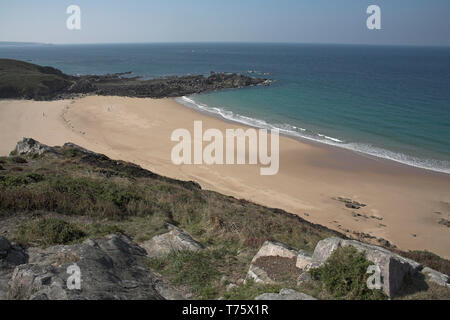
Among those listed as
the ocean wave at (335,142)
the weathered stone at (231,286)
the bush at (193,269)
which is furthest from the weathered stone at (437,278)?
the ocean wave at (335,142)

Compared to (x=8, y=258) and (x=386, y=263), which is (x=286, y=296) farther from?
(x=8, y=258)

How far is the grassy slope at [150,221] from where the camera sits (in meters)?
7.57

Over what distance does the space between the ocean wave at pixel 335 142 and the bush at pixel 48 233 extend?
90.3 ft

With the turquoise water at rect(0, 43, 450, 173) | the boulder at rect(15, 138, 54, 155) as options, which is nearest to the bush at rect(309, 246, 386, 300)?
the boulder at rect(15, 138, 54, 155)

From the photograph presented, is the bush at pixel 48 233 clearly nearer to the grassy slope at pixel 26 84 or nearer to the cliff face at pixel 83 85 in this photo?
the cliff face at pixel 83 85

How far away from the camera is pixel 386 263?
6.15 m

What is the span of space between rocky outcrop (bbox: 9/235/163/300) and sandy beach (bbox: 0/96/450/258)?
13181mm

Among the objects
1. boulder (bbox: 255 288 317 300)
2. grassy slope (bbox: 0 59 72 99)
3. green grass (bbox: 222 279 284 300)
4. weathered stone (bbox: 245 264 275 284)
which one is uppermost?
grassy slope (bbox: 0 59 72 99)

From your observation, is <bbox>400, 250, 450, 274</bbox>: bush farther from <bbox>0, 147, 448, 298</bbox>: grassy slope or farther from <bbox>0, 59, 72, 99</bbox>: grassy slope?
<bbox>0, 59, 72, 99</bbox>: grassy slope

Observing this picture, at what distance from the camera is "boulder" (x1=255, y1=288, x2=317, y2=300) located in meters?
5.64

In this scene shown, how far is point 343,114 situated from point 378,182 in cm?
2114

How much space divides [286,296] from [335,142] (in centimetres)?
2951

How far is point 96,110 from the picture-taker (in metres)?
46.0
